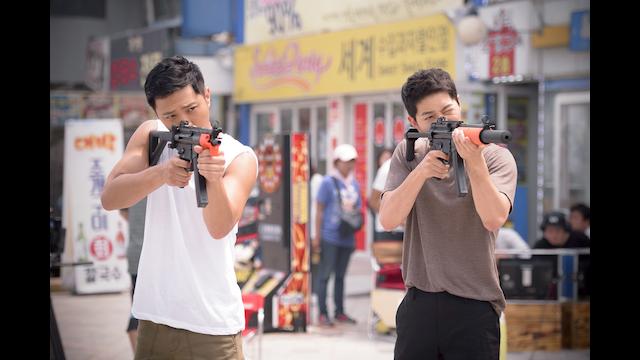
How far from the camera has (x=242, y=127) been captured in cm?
1911

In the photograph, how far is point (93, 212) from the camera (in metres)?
11.9

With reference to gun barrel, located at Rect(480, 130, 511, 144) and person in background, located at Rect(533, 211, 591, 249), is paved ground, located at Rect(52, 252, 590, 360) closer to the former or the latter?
person in background, located at Rect(533, 211, 591, 249)

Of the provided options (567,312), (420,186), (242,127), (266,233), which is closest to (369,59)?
(242,127)

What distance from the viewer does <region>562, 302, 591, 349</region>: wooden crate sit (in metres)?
8.25

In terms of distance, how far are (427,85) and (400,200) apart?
43 cm

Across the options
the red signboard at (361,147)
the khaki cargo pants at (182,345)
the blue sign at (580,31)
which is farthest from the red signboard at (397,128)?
the khaki cargo pants at (182,345)

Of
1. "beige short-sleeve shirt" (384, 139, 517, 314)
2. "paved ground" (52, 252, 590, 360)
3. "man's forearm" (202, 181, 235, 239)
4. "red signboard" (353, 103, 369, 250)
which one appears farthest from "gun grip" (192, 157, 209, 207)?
"red signboard" (353, 103, 369, 250)

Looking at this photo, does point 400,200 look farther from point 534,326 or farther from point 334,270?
point 334,270

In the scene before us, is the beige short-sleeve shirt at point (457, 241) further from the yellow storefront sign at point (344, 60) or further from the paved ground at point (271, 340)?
the yellow storefront sign at point (344, 60)

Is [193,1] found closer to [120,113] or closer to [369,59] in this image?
[120,113]

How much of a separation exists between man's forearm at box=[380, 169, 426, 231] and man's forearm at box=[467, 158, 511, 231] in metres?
0.19

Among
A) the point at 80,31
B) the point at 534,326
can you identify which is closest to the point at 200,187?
the point at 534,326

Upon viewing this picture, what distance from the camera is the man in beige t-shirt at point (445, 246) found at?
3.35 meters
